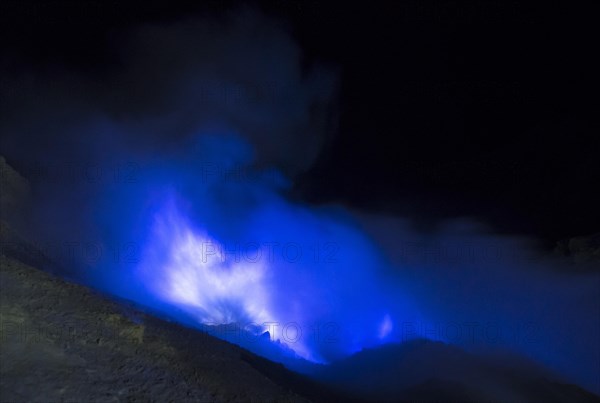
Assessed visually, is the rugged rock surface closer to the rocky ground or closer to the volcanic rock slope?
the rocky ground

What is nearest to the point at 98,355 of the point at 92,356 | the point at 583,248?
the point at 92,356

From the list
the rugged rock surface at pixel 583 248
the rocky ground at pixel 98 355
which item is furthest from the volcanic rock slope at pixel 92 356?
the rugged rock surface at pixel 583 248

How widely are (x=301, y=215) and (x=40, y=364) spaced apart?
30.4 metres

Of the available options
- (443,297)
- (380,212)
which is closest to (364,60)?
(380,212)

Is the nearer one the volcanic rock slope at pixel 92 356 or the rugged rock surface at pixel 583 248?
the volcanic rock slope at pixel 92 356

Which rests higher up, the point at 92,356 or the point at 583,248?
the point at 583,248

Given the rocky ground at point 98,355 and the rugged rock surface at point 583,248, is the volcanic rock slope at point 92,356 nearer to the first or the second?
the rocky ground at point 98,355

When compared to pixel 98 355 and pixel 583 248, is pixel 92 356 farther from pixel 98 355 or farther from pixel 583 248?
pixel 583 248

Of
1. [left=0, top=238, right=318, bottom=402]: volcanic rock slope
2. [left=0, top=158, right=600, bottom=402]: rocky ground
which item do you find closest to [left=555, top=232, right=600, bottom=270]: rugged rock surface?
[left=0, top=158, right=600, bottom=402]: rocky ground

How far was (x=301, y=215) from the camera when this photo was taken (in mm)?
33688

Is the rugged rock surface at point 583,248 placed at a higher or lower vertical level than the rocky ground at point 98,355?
Answer: higher

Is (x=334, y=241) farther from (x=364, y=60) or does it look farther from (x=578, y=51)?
(x=578, y=51)

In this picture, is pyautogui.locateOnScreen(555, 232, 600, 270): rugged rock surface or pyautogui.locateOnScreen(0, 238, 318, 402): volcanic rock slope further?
pyautogui.locateOnScreen(555, 232, 600, 270): rugged rock surface

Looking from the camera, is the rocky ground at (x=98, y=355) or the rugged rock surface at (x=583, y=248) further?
the rugged rock surface at (x=583, y=248)
